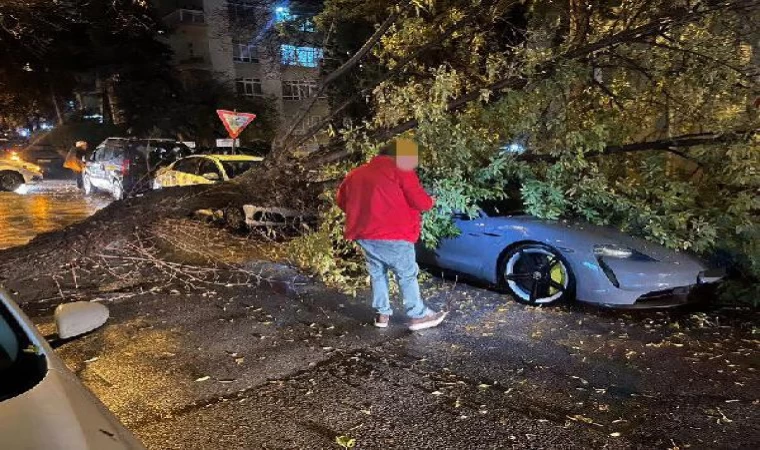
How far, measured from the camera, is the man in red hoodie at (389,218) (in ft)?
16.3

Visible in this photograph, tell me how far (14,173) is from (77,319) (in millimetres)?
19697

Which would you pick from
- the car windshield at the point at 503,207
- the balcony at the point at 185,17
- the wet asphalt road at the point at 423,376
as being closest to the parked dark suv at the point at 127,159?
the wet asphalt road at the point at 423,376

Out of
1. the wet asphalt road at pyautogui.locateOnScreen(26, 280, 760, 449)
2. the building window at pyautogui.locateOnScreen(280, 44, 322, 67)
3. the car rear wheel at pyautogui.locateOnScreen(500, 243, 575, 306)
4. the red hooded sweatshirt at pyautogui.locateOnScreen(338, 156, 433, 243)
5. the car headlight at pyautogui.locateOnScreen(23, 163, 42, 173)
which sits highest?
the building window at pyautogui.locateOnScreen(280, 44, 322, 67)

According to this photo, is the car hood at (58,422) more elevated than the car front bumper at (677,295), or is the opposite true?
the car hood at (58,422)

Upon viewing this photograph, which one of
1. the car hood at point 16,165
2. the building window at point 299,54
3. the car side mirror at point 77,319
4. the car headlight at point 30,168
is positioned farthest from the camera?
the car headlight at point 30,168

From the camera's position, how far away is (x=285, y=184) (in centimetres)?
771

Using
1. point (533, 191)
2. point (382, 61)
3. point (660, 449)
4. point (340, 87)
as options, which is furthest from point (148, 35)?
point (660, 449)

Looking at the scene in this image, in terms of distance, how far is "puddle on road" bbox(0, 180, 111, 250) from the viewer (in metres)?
10.2

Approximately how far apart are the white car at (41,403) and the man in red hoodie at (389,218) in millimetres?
2800

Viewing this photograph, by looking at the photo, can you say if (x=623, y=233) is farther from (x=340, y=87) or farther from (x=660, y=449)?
(x=340, y=87)

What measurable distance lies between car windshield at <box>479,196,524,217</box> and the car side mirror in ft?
14.4

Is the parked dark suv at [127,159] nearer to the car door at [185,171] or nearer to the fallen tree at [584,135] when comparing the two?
the car door at [185,171]

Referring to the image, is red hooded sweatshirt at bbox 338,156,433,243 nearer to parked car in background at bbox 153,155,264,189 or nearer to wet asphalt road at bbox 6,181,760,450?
wet asphalt road at bbox 6,181,760,450

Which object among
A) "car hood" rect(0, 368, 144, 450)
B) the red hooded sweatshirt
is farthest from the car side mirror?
the red hooded sweatshirt
